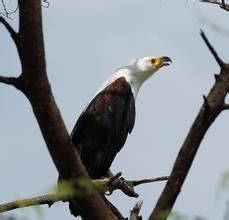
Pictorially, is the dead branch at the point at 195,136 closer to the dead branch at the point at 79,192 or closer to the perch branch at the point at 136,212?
A: the dead branch at the point at 79,192

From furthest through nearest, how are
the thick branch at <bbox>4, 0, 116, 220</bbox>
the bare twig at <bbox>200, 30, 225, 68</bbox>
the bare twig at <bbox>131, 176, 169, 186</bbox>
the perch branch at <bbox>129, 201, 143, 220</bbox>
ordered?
1. the bare twig at <bbox>131, 176, 169, 186</bbox>
2. the perch branch at <bbox>129, 201, 143, 220</bbox>
3. the thick branch at <bbox>4, 0, 116, 220</bbox>
4. the bare twig at <bbox>200, 30, 225, 68</bbox>

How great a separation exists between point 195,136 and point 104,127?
14.6 feet

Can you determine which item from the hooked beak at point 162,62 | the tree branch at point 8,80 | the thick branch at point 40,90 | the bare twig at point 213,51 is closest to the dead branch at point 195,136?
the bare twig at point 213,51

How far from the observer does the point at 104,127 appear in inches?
264

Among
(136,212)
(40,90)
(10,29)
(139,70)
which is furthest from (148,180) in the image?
(139,70)

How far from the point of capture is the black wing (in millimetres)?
6449

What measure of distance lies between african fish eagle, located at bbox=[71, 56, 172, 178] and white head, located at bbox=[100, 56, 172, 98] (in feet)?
0.41

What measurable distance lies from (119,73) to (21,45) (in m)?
4.52

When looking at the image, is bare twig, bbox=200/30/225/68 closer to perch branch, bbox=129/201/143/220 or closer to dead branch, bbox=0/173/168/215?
dead branch, bbox=0/173/168/215

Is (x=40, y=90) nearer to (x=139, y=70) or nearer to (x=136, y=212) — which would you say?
(x=136, y=212)

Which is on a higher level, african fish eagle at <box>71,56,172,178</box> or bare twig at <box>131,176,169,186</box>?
bare twig at <box>131,176,169,186</box>

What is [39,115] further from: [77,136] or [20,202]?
[77,136]

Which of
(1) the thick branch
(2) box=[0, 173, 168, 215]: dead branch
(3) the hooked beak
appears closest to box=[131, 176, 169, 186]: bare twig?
(2) box=[0, 173, 168, 215]: dead branch

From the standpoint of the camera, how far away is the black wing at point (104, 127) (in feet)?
21.2
